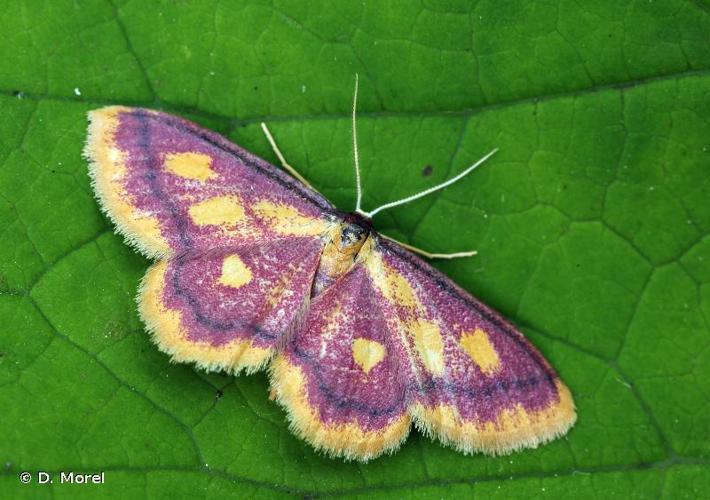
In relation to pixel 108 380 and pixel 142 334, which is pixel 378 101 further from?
pixel 108 380

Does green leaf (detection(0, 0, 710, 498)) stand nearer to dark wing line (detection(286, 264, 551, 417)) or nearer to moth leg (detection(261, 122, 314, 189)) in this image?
moth leg (detection(261, 122, 314, 189))

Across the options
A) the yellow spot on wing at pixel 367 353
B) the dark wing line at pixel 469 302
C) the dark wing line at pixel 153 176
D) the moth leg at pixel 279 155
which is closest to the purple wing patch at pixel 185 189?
the dark wing line at pixel 153 176

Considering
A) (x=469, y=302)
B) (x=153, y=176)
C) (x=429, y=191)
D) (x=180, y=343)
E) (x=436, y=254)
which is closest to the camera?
(x=180, y=343)

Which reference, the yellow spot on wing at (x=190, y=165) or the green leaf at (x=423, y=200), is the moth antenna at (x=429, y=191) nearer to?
the green leaf at (x=423, y=200)

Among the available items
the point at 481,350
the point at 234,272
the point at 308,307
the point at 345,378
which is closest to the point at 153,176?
the point at 234,272

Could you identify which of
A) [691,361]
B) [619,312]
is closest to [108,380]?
[619,312]

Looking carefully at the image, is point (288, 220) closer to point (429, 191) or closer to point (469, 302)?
point (429, 191)
